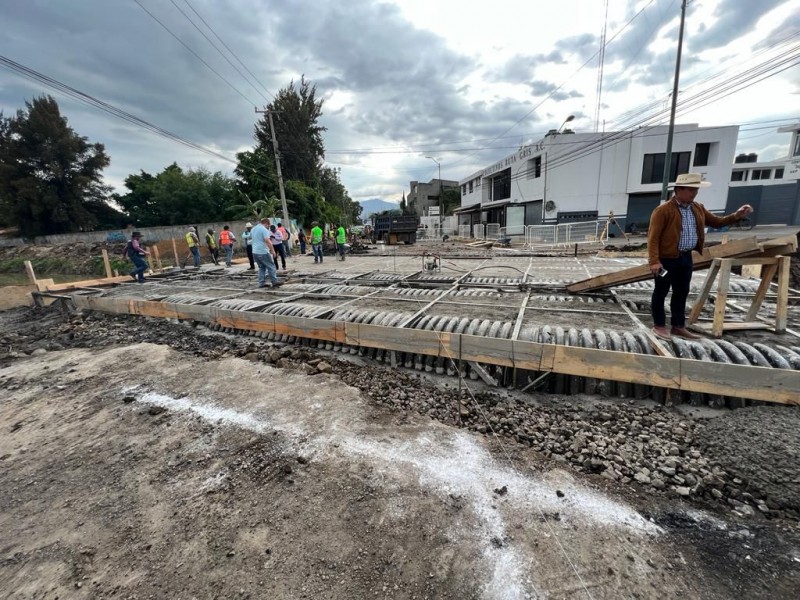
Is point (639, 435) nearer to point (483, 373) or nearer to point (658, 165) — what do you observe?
point (483, 373)

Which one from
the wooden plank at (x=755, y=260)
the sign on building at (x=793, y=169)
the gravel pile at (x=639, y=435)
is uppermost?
the sign on building at (x=793, y=169)

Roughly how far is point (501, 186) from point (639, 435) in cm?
3189

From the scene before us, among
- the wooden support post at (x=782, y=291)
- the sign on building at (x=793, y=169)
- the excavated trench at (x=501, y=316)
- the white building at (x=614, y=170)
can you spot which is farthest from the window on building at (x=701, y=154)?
the wooden support post at (x=782, y=291)

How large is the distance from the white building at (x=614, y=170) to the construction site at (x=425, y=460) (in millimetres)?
22546

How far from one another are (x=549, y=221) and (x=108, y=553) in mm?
28287

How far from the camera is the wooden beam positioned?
2.83m

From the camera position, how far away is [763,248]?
10.9 ft

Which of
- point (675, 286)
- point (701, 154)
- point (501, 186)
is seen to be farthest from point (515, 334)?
point (501, 186)

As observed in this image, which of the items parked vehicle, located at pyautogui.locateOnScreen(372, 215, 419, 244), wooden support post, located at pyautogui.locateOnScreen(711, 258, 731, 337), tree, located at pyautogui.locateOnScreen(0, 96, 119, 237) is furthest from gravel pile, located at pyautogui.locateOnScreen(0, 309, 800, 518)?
tree, located at pyautogui.locateOnScreen(0, 96, 119, 237)

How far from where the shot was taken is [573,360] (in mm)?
3383

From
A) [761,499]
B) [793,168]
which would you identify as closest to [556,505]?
[761,499]

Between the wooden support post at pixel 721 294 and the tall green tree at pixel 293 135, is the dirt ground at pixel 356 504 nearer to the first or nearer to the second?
the wooden support post at pixel 721 294

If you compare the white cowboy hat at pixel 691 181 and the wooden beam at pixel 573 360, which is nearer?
the wooden beam at pixel 573 360

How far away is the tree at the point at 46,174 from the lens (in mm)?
27594
